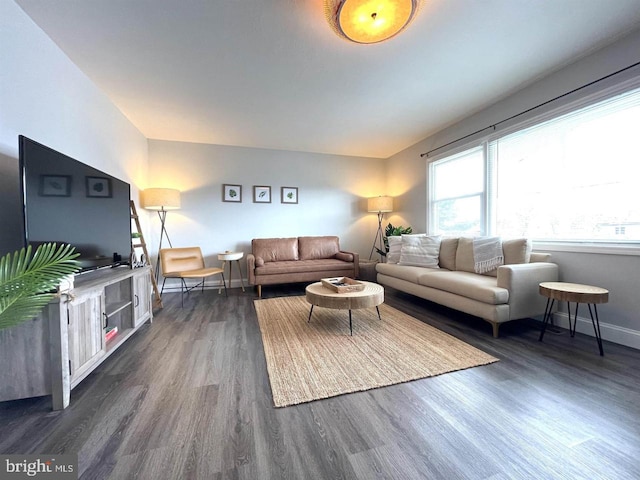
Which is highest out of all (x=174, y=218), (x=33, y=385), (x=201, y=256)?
(x=174, y=218)

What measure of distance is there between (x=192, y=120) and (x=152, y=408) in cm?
325

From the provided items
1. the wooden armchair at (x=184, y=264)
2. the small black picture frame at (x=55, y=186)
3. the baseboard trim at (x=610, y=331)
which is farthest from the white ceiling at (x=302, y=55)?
the baseboard trim at (x=610, y=331)

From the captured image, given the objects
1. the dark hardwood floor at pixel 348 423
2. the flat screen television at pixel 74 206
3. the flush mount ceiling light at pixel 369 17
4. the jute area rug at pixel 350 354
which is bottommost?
the dark hardwood floor at pixel 348 423

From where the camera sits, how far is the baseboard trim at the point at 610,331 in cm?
197

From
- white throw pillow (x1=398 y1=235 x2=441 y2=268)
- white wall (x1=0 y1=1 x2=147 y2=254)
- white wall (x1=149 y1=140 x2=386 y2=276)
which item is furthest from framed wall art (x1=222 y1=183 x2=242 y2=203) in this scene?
white throw pillow (x1=398 y1=235 x2=441 y2=268)

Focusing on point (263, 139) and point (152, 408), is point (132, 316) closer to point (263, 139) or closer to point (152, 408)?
point (152, 408)

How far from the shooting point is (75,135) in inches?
86.1

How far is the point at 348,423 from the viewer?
1.24 metres

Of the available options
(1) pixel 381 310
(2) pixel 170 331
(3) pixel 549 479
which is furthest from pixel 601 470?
(2) pixel 170 331

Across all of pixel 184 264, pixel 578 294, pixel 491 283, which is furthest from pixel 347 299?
pixel 184 264

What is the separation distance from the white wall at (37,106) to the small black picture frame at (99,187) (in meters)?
0.35

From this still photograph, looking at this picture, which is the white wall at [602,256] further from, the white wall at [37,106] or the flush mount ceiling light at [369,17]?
the white wall at [37,106]

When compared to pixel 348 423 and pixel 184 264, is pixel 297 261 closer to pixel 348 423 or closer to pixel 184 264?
pixel 184 264

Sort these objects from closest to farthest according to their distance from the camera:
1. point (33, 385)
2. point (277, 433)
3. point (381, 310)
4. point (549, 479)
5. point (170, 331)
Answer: point (549, 479)
point (277, 433)
point (33, 385)
point (170, 331)
point (381, 310)
